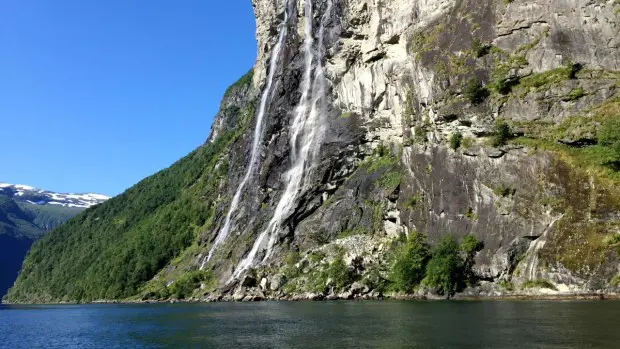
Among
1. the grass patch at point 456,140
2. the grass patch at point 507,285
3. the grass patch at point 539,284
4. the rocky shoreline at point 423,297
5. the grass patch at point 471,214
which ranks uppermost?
the grass patch at point 456,140

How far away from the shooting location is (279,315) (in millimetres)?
49562

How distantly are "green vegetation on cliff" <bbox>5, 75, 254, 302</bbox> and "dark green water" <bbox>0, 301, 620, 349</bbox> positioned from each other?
2060 inches

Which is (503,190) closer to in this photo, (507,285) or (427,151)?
(507,285)

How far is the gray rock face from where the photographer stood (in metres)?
55.7

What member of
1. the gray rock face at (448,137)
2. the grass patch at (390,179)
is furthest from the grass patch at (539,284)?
the grass patch at (390,179)

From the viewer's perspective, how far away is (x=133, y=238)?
14862cm

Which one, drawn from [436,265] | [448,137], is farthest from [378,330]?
[448,137]

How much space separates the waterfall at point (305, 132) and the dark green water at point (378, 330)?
124ft

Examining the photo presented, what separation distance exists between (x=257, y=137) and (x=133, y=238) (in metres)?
56.6

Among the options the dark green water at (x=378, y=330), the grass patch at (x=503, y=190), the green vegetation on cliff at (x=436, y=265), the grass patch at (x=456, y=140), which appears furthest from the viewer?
the grass patch at (x=456, y=140)

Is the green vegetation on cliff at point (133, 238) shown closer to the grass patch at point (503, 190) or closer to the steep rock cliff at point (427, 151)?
the steep rock cliff at point (427, 151)

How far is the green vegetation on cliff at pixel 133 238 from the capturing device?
421ft

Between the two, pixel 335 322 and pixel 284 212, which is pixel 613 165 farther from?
pixel 284 212

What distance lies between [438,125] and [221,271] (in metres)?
46.0
